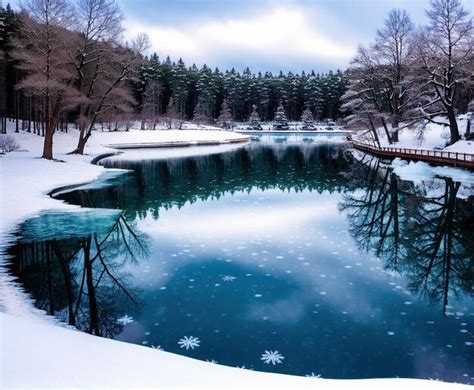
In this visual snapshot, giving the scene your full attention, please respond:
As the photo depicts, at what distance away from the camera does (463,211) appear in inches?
742

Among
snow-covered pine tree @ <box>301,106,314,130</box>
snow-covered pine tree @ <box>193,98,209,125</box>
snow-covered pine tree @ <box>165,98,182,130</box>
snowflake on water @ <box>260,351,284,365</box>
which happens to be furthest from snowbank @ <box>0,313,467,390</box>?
snow-covered pine tree @ <box>301,106,314,130</box>

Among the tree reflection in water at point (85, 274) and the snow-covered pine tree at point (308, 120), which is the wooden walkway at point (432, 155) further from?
the snow-covered pine tree at point (308, 120)

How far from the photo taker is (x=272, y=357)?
7219 millimetres

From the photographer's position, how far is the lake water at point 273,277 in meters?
7.54

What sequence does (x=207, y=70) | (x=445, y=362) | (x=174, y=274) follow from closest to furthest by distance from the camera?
(x=445, y=362), (x=174, y=274), (x=207, y=70)

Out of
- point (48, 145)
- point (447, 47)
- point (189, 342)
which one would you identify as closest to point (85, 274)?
point (189, 342)

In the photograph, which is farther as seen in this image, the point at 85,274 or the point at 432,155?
the point at 432,155

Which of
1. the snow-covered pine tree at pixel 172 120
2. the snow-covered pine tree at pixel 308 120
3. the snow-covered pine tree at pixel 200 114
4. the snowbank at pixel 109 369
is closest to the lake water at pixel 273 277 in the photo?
the snowbank at pixel 109 369

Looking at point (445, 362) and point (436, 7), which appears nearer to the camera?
point (445, 362)

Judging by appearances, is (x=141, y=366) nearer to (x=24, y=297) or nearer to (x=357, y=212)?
(x=24, y=297)

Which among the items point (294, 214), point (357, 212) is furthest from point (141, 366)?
point (357, 212)

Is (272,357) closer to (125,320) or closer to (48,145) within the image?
(125,320)

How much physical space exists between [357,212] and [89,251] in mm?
11544

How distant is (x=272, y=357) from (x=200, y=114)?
335 feet
